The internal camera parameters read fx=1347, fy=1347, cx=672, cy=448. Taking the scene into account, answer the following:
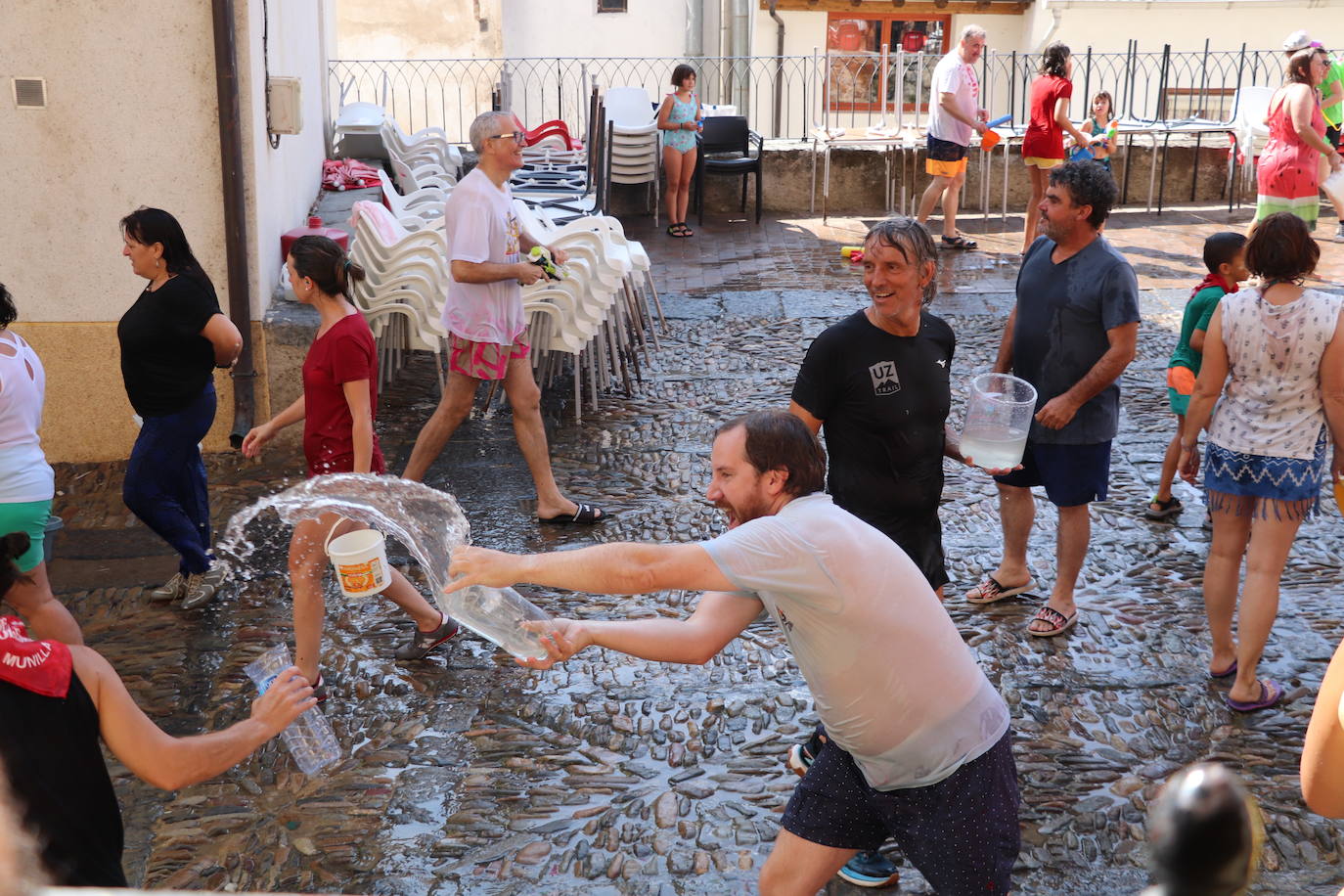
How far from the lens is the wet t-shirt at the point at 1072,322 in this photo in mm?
4832

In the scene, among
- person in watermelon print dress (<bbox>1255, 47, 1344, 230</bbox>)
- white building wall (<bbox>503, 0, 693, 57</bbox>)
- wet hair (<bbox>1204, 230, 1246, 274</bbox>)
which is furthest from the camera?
white building wall (<bbox>503, 0, 693, 57</bbox>)

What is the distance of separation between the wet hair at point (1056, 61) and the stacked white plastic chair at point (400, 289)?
5644 mm

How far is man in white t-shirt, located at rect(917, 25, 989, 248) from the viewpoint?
37.9 ft

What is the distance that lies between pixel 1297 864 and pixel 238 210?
5748mm

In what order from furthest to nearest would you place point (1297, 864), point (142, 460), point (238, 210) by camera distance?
point (238, 210)
point (142, 460)
point (1297, 864)

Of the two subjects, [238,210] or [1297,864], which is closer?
[1297,864]

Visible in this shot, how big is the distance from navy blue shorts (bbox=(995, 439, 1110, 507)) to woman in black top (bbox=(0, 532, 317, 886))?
3.33m

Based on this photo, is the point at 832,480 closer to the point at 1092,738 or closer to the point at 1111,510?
the point at 1092,738

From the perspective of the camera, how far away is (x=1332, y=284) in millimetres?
→ 10766

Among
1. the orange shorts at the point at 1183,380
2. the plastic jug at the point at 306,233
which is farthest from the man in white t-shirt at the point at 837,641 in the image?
the plastic jug at the point at 306,233

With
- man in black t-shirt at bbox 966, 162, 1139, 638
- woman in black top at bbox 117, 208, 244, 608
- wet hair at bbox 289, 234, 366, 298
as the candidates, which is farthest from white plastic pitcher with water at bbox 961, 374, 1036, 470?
woman in black top at bbox 117, 208, 244, 608

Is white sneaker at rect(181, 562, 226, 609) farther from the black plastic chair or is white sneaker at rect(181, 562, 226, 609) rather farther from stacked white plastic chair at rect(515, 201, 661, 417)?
the black plastic chair

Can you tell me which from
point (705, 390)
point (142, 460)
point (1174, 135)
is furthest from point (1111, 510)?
point (1174, 135)

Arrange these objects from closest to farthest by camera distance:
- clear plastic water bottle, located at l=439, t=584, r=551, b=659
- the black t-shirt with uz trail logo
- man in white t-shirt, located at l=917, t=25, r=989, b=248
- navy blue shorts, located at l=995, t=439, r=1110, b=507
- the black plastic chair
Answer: clear plastic water bottle, located at l=439, t=584, r=551, b=659 → the black t-shirt with uz trail logo → navy blue shorts, located at l=995, t=439, r=1110, b=507 → man in white t-shirt, located at l=917, t=25, r=989, b=248 → the black plastic chair
